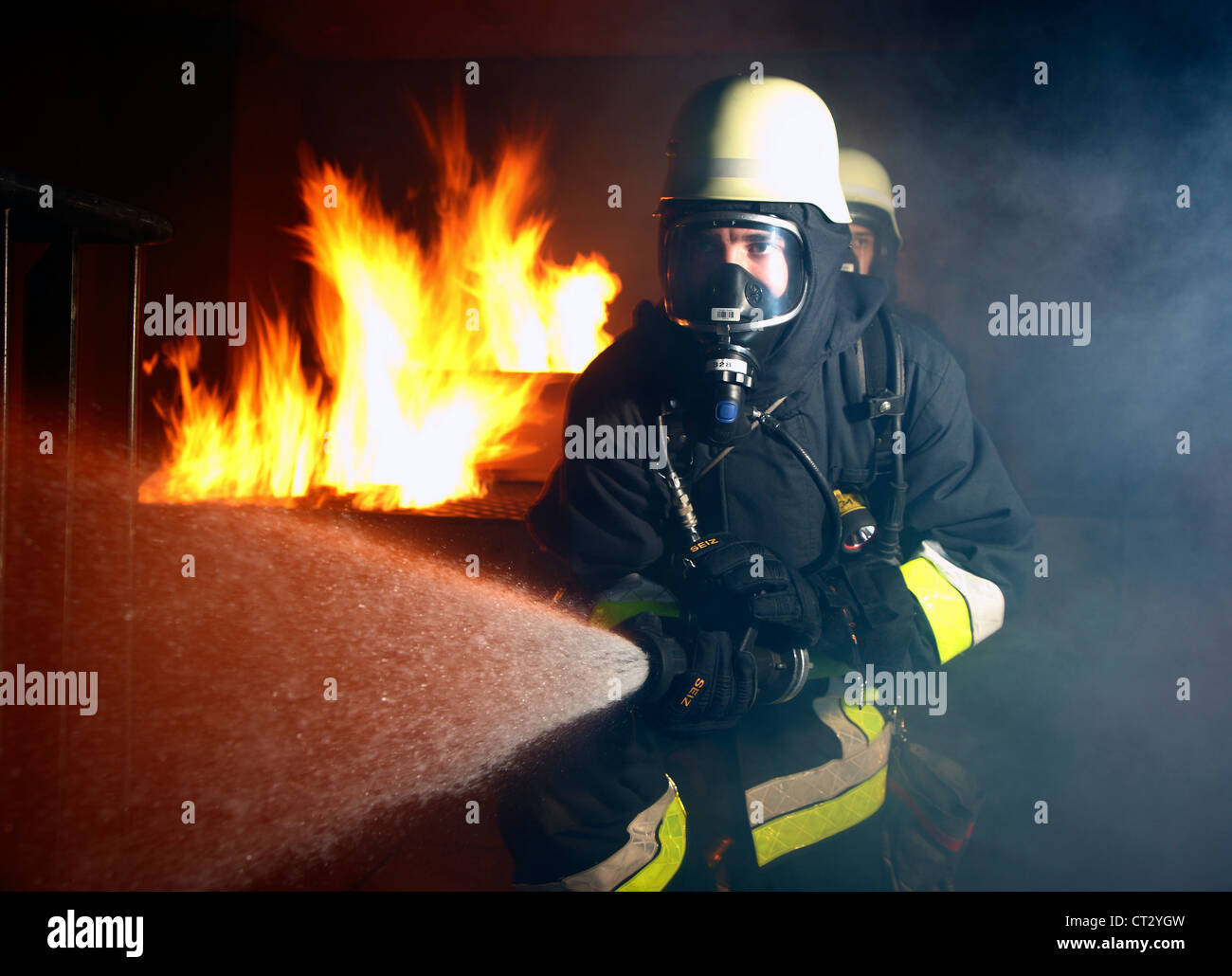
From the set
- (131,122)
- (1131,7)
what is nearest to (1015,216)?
(1131,7)

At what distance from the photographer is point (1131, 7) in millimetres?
4598

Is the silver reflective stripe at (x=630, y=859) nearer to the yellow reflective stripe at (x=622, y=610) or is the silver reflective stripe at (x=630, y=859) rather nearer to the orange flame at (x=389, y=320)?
the yellow reflective stripe at (x=622, y=610)

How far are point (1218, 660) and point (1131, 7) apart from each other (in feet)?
12.9

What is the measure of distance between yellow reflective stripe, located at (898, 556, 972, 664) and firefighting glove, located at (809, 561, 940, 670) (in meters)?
0.02

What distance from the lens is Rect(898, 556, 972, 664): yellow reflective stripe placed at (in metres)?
1.99

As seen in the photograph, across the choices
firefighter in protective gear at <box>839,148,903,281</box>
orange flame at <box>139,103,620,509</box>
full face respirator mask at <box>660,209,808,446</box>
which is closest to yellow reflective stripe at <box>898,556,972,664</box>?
full face respirator mask at <box>660,209,808,446</box>

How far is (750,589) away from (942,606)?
535mm

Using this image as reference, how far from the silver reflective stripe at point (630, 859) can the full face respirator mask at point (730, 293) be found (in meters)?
0.98

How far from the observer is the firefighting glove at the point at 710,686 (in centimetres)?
189

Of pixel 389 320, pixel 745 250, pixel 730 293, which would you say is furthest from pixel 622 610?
pixel 389 320

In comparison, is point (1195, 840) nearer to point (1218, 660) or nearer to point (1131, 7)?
point (1218, 660)

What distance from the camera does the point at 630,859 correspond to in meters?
1.88

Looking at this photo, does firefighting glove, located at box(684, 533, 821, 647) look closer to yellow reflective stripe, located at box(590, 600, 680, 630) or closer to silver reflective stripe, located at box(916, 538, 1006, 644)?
yellow reflective stripe, located at box(590, 600, 680, 630)

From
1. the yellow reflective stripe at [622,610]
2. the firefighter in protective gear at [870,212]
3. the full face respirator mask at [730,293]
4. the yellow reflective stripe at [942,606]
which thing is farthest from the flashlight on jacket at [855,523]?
the firefighter in protective gear at [870,212]
